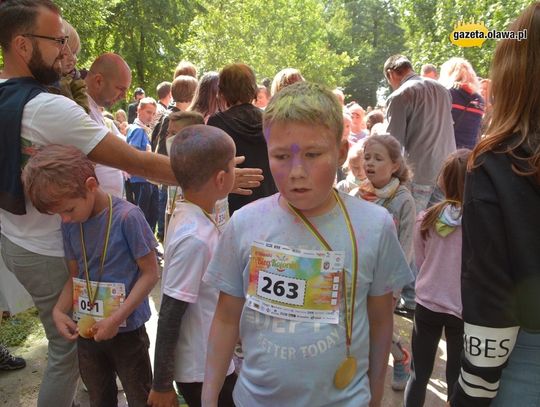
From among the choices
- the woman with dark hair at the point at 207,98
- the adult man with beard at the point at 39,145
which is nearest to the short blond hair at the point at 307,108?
the adult man with beard at the point at 39,145

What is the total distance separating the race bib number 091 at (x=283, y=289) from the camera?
4.54 ft

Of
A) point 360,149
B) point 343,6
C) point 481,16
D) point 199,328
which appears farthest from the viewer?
point 343,6

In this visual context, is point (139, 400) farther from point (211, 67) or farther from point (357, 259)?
point (211, 67)

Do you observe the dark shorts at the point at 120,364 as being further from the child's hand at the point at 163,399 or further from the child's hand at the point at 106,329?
the child's hand at the point at 163,399

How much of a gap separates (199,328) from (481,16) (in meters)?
12.7

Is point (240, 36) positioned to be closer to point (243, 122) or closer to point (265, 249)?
point (243, 122)

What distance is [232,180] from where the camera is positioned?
2.14 m

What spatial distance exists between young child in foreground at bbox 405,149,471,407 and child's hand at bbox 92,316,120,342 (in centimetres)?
162

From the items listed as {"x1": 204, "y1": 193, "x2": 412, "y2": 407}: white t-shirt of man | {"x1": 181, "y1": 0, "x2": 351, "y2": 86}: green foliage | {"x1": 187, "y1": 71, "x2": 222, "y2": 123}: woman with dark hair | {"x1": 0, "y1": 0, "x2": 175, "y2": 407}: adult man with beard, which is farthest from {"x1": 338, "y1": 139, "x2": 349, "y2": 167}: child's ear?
{"x1": 181, "y1": 0, "x2": 351, "y2": 86}: green foliage

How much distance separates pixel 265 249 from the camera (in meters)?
1.43

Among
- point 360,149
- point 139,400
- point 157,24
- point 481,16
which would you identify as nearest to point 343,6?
point 157,24

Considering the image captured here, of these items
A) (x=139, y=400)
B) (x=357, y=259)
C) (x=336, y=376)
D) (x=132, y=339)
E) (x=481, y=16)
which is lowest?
(x=139, y=400)

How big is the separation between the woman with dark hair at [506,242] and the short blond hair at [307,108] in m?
0.42

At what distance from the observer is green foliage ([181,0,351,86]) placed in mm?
17922
